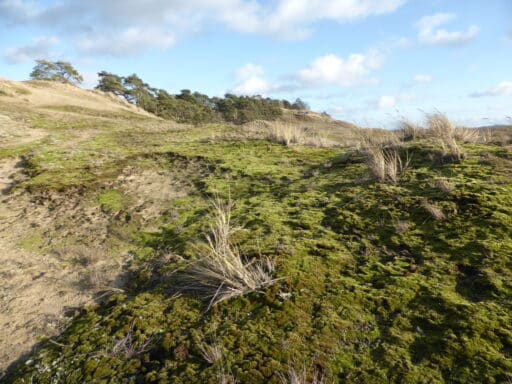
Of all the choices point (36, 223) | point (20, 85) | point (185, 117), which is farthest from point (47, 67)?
point (36, 223)

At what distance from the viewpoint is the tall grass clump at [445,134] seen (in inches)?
217

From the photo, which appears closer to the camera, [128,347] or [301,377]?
[301,377]

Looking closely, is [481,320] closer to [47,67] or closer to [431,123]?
[431,123]

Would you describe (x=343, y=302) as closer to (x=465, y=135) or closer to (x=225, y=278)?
(x=225, y=278)

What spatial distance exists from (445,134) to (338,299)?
4658 millimetres

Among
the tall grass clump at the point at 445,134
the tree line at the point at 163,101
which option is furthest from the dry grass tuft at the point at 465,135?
the tree line at the point at 163,101

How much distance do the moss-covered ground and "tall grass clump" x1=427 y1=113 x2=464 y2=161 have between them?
232 mm

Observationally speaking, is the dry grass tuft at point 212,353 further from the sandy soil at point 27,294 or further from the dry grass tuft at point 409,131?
the dry grass tuft at point 409,131

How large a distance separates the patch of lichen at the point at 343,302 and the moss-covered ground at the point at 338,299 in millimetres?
12

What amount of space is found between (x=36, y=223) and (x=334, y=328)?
5.57 metres

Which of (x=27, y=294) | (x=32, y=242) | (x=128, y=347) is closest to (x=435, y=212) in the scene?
(x=128, y=347)

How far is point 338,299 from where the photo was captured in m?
2.95

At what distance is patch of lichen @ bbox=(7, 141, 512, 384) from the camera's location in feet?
7.63

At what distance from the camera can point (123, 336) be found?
9.36 ft
